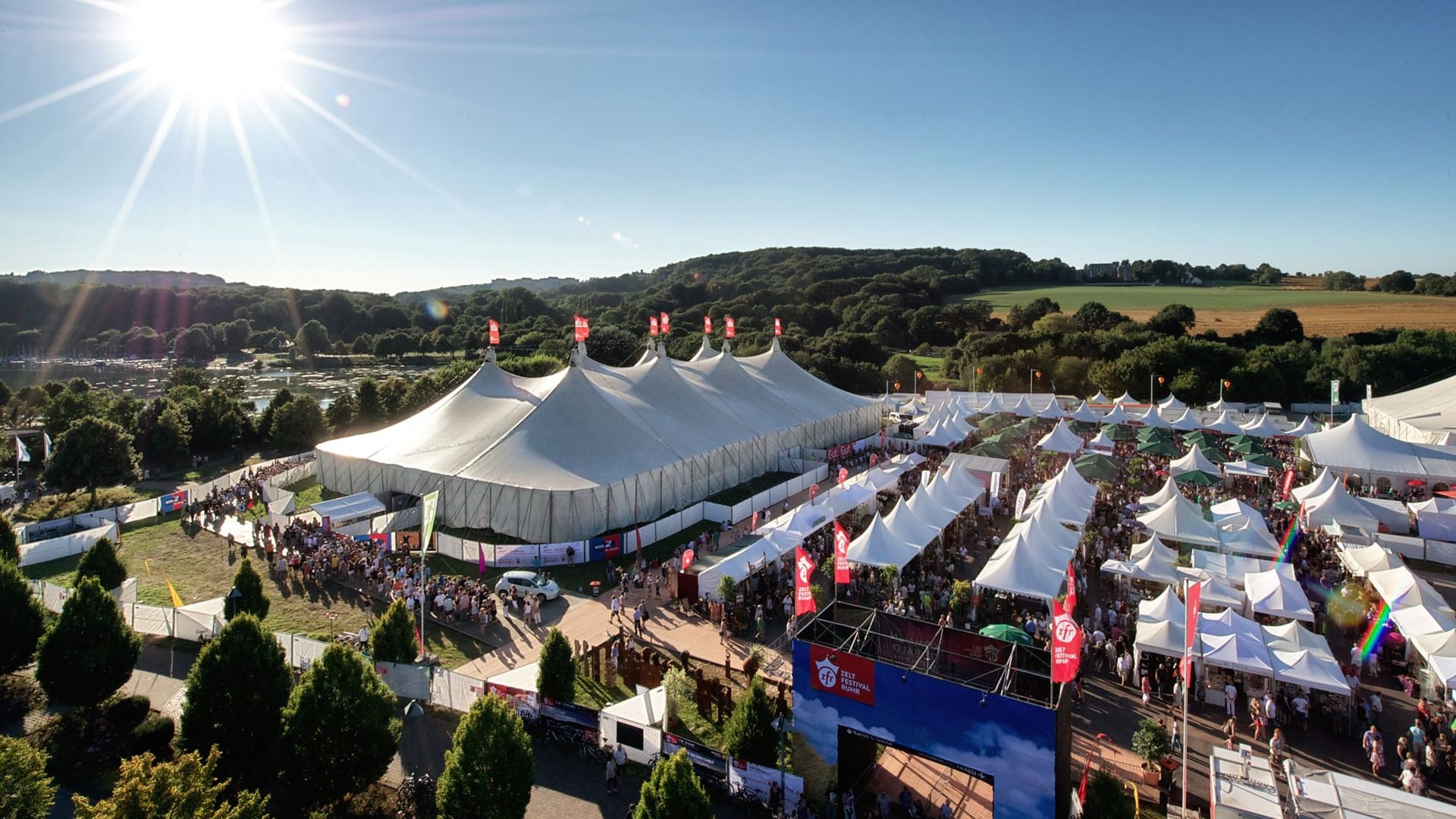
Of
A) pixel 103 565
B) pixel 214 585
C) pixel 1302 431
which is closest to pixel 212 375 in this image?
pixel 214 585

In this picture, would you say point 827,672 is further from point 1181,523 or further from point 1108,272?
point 1108,272

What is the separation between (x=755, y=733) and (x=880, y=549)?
8076mm

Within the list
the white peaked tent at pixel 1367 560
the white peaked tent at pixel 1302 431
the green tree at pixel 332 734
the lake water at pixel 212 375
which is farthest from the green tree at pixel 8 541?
the lake water at pixel 212 375

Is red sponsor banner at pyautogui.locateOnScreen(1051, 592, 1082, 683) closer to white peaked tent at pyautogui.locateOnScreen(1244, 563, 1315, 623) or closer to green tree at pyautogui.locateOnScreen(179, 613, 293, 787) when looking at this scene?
white peaked tent at pyautogui.locateOnScreen(1244, 563, 1315, 623)

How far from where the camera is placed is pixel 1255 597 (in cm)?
1520

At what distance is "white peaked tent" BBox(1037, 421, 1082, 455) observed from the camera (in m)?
31.1

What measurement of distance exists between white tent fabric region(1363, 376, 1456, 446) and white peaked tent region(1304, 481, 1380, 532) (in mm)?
13094

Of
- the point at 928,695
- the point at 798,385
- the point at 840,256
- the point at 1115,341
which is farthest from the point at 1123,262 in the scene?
the point at 928,695

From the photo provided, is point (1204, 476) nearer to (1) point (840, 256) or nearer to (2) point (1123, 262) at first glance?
(2) point (1123, 262)

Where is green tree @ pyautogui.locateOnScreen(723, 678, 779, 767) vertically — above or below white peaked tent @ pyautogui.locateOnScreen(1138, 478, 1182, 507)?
below

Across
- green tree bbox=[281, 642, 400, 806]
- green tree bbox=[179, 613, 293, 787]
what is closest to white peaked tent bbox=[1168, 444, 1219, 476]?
green tree bbox=[281, 642, 400, 806]

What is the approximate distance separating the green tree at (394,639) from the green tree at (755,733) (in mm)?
6637

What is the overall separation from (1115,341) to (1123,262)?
208 feet

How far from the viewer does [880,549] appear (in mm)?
18000
